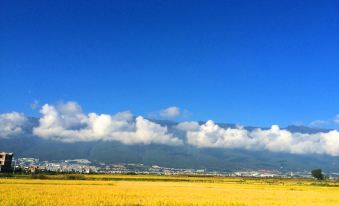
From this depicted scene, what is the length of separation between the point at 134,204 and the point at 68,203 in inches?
207

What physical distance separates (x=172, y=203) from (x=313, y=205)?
1341 centimetres

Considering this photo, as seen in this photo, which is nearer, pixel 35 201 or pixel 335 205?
pixel 35 201

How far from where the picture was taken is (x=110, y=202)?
37500 mm

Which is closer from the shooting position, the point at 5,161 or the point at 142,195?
the point at 142,195

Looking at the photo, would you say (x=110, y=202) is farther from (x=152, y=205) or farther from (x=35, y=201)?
(x=35, y=201)

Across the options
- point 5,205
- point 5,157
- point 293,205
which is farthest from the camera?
point 5,157

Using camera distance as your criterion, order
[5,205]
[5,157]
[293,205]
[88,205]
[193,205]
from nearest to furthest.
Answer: [5,205] < [88,205] < [193,205] < [293,205] < [5,157]

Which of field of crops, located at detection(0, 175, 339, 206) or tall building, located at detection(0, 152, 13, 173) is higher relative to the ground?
tall building, located at detection(0, 152, 13, 173)

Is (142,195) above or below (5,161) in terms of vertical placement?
below

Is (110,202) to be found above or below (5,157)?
below

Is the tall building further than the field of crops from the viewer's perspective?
Yes

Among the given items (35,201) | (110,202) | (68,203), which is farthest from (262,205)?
(35,201)

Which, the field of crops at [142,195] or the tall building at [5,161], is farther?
the tall building at [5,161]

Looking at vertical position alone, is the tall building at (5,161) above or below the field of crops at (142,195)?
above
